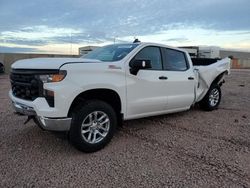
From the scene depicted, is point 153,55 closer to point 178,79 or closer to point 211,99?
point 178,79

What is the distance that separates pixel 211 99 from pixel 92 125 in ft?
14.7

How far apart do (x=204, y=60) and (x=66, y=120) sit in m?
5.72

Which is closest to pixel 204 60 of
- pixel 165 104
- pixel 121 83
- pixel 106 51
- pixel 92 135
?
pixel 165 104

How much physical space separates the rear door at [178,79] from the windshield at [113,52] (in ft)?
2.97

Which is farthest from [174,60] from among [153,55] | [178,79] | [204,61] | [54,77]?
[54,77]

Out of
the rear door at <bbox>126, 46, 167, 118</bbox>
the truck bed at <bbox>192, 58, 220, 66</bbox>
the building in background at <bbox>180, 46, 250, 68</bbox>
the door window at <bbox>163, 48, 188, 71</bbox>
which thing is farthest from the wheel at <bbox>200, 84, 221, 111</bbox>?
the building in background at <bbox>180, 46, 250, 68</bbox>

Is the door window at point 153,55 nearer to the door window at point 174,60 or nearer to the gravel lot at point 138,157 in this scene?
the door window at point 174,60

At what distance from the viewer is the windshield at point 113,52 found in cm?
528

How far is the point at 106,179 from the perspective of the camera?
12.0ft

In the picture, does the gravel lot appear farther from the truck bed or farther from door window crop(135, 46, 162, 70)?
the truck bed

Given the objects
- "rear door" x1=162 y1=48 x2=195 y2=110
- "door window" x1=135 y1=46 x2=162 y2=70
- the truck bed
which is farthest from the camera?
the truck bed

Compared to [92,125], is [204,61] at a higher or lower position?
higher

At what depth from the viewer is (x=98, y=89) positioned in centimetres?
464

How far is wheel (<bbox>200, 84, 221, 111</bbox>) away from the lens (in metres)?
7.77
